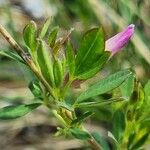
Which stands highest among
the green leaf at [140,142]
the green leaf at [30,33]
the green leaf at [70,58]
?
the green leaf at [30,33]

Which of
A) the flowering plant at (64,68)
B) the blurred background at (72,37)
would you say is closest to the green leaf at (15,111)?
the flowering plant at (64,68)

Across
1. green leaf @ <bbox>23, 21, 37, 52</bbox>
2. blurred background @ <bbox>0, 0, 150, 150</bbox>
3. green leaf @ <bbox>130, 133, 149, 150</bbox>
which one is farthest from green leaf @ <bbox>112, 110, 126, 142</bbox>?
blurred background @ <bbox>0, 0, 150, 150</bbox>

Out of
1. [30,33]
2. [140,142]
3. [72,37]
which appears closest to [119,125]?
[140,142]

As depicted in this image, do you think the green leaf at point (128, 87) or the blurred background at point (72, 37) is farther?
the blurred background at point (72, 37)

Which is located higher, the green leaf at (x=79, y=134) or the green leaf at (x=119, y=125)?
the green leaf at (x=79, y=134)

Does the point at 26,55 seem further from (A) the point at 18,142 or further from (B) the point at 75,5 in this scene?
(A) the point at 18,142

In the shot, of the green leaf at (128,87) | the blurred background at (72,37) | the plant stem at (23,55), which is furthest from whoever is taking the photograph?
the blurred background at (72,37)

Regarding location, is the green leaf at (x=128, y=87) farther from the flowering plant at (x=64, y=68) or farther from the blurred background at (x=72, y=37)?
the blurred background at (x=72, y=37)
